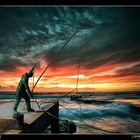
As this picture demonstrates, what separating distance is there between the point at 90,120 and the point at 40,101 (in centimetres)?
62

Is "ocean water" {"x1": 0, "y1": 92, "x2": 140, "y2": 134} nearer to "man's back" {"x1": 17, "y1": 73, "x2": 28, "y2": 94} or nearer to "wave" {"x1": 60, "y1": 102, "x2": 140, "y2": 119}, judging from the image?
"wave" {"x1": 60, "y1": 102, "x2": 140, "y2": 119}

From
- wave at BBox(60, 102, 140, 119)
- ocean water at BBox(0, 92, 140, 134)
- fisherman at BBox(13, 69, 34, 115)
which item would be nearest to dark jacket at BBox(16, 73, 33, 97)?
fisherman at BBox(13, 69, 34, 115)

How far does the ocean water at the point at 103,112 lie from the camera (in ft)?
10.00

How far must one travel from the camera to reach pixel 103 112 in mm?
3184

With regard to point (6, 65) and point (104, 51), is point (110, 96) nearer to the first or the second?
point (104, 51)

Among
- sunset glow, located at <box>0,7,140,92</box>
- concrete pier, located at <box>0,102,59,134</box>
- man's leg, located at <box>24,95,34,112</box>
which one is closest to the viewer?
concrete pier, located at <box>0,102,59,134</box>

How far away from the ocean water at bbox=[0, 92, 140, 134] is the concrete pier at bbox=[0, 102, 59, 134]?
13 cm

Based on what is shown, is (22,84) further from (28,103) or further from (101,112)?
(101,112)

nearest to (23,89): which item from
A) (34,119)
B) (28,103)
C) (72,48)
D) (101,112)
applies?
(28,103)

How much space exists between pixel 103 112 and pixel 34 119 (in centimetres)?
79

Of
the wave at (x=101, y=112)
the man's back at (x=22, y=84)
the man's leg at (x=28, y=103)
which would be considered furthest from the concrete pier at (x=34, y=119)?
the man's back at (x=22, y=84)

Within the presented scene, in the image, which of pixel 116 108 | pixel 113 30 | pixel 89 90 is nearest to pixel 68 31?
pixel 113 30

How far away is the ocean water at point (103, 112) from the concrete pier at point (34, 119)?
0.13 m

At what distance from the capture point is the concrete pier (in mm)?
2869
